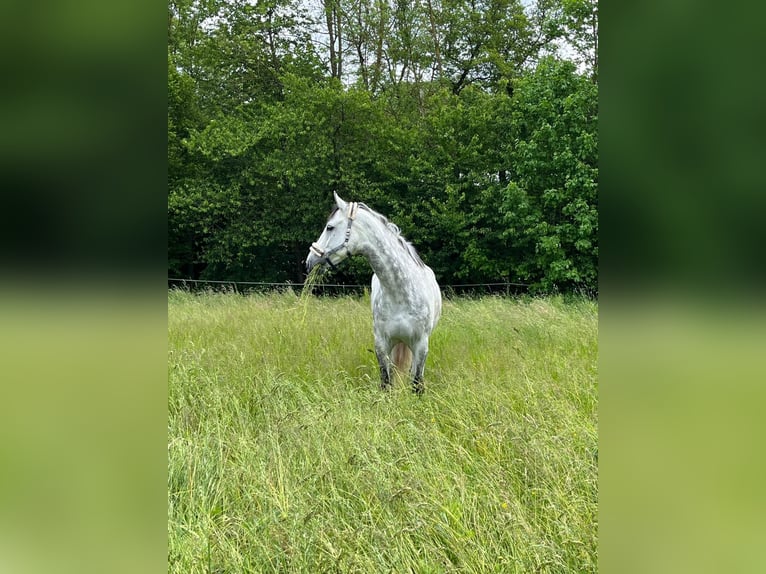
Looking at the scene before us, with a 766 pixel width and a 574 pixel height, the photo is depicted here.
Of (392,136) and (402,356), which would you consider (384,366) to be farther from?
(392,136)

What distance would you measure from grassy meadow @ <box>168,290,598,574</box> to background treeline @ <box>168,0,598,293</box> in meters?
10.0

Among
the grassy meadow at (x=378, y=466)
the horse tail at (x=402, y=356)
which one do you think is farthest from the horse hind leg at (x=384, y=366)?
the horse tail at (x=402, y=356)

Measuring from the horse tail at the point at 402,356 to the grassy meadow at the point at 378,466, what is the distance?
0.24m

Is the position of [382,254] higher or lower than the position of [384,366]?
higher

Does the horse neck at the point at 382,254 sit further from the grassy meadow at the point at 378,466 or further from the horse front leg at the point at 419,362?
the grassy meadow at the point at 378,466

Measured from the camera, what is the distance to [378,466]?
2.37 meters

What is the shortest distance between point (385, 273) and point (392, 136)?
42.8 feet

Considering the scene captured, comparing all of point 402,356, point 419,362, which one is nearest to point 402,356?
point 402,356

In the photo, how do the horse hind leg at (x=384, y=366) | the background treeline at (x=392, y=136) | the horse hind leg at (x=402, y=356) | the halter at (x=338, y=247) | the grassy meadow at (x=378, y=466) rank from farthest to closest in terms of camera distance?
the background treeline at (x=392, y=136) < the horse hind leg at (x=402, y=356) < the horse hind leg at (x=384, y=366) < the halter at (x=338, y=247) < the grassy meadow at (x=378, y=466)

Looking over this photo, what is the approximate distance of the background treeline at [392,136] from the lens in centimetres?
1359

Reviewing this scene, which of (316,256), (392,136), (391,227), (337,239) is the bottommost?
(316,256)

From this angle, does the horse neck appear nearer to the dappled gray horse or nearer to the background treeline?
the dappled gray horse
